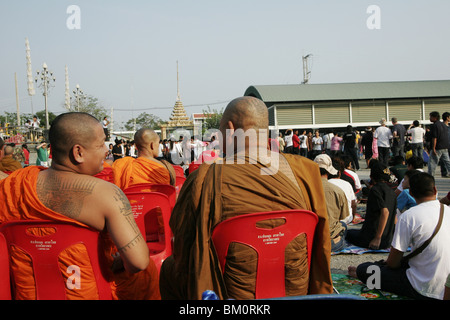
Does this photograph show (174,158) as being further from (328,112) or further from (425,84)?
(425,84)

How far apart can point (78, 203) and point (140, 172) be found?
9.29ft

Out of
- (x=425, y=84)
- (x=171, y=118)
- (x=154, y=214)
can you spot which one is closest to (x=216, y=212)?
(x=154, y=214)

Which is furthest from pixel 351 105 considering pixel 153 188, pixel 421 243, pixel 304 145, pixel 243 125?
pixel 243 125

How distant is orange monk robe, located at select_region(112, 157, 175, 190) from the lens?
4.75 metres

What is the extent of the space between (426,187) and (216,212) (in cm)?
210

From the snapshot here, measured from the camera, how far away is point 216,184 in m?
2.14

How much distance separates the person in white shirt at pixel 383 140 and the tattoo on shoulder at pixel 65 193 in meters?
11.5

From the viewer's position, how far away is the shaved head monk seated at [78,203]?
205 centimetres

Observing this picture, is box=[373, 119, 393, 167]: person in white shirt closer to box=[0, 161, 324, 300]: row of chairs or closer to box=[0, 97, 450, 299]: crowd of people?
box=[0, 97, 450, 299]: crowd of people

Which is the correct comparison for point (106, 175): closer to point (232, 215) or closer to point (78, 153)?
point (78, 153)

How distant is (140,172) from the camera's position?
4.86m

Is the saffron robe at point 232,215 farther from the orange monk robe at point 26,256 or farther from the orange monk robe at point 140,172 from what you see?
the orange monk robe at point 140,172

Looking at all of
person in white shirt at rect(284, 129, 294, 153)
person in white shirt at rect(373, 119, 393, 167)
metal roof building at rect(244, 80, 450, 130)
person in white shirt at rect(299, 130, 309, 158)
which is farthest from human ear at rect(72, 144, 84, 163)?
metal roof building at rect(244, 80, 450, 130)

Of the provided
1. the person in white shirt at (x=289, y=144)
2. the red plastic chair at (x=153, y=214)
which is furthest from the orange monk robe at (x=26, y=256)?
the person in white shirt at (x=289, y=144)
